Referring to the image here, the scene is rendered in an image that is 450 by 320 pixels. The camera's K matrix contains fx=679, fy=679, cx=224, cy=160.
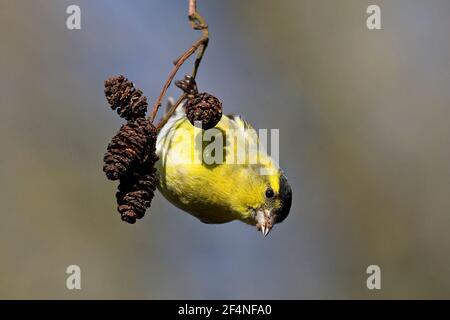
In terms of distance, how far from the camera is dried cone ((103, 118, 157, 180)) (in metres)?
1.68

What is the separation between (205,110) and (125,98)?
0.23m

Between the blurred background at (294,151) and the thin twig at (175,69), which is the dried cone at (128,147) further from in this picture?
the blurred background at (294,151)

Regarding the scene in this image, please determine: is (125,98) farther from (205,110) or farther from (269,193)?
(269,193)

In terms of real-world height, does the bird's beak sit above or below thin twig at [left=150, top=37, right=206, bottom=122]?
below

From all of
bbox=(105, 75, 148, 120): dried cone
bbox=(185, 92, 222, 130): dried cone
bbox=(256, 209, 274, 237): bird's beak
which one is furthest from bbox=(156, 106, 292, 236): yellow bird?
bbox=(105, 75, 148, 120): dried cone

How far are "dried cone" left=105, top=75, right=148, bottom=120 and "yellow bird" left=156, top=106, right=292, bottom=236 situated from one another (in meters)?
0.59

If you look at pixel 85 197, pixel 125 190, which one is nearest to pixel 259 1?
pixel 85 197

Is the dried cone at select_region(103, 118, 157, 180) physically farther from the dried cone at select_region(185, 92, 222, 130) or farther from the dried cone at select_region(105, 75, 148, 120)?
the dried cone at select_region(185, 92, 222, 130)

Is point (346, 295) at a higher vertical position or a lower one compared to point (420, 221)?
lower

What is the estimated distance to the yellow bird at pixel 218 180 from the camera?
7.64 feet

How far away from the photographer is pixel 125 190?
5.76ft

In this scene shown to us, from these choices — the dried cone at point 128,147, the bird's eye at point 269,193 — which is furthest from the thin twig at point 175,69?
the bird's eye at point 269,193
